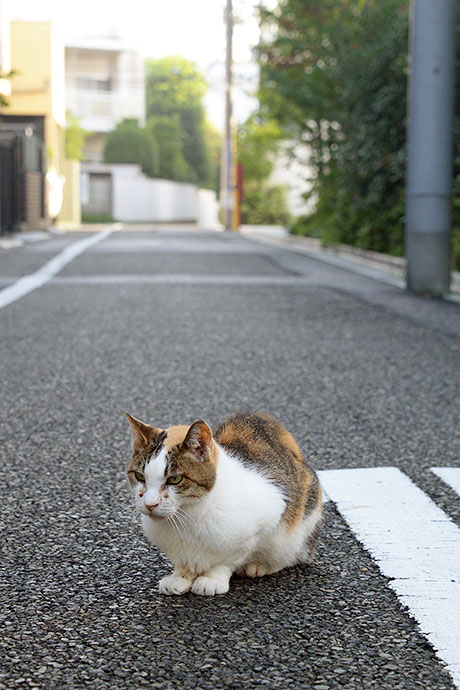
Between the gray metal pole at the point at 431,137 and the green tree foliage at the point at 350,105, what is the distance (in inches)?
90.1

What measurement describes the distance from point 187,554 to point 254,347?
4.51m

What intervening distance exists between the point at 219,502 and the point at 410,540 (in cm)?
80

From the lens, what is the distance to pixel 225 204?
35938mm

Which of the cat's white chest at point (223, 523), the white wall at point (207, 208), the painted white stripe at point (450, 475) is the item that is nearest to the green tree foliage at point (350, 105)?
the painted white stripe at point (450, 475)

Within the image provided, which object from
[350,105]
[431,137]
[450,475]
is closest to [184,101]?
[350,105]

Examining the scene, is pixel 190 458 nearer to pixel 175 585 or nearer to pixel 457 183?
pixel 175 585

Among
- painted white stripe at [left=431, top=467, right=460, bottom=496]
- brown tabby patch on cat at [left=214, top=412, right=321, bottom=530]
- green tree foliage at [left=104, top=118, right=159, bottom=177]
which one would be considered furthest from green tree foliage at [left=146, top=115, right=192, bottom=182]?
brown tabby patch on cat at [left=214, top=412, right=321, bottom=530]

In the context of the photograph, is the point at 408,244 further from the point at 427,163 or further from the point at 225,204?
the point at 225,204

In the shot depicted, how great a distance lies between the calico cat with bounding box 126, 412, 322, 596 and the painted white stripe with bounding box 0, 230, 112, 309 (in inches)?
269

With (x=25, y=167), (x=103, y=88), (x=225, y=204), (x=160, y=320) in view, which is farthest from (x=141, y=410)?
(x=103, y=88)

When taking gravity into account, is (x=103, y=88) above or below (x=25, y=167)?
→ above

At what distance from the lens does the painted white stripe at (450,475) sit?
11.9 feet

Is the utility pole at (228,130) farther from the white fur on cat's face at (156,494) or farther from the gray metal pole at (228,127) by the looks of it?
the white fur on cat's face at (156,494)

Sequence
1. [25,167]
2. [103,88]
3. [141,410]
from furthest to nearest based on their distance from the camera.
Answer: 1. [103,88]
2. [25,167]
3. [141,410]
